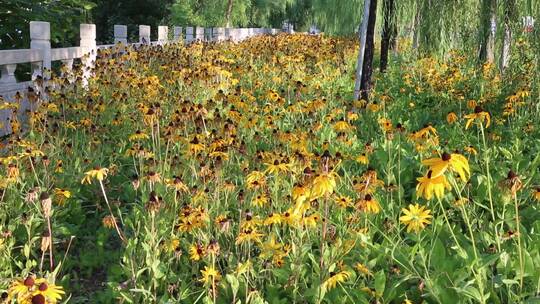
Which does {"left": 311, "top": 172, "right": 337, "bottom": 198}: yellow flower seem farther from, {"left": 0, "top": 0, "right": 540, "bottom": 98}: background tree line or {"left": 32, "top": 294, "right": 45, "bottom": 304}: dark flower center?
{"left": 0, "top": 0, "right": 540, "bottom": 98}: background tree line

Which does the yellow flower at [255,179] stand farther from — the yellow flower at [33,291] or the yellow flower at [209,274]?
the yellow flower at [33,291]

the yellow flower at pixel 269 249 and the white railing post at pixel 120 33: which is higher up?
the white railing post at pixel 120 33

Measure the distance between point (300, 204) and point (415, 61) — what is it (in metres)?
7.63

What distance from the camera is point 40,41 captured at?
7.53 metres

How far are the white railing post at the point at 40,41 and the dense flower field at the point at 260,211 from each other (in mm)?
1222

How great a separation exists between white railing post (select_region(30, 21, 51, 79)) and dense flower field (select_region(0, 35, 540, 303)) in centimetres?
122

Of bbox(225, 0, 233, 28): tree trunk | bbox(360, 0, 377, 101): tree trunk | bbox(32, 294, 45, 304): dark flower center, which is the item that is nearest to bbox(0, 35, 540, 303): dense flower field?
bbox(32, 294, 45, 304): dark flower center

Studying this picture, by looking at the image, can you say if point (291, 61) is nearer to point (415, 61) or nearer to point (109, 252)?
point (415, 61)

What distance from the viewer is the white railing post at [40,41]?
7461 mm

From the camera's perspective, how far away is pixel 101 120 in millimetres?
5746

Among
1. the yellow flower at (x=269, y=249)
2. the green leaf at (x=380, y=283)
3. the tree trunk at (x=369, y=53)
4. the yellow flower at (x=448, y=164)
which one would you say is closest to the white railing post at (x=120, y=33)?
the tree trunk at (x=369, y=53)

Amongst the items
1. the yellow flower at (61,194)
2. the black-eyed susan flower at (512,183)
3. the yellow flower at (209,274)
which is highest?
the black-eyed susan flower at (512,183)

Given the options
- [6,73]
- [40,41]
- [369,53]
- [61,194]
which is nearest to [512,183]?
[61,194]

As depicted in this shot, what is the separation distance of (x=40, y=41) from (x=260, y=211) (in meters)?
5.38
